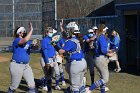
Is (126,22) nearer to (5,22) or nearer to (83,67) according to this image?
(83,67)

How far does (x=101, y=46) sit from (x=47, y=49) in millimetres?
1863

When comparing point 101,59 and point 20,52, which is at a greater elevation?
point 20,52

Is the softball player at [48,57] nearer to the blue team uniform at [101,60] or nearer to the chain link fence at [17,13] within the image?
the blue team uniform at [101,60]

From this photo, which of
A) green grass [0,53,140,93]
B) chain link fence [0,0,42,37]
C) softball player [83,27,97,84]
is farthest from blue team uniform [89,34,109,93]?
chain link fence [0,0,42,37]

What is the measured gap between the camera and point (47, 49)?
41.6 feet

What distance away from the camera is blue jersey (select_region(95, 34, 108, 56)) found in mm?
11531

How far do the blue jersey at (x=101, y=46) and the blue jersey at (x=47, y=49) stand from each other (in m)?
1.58

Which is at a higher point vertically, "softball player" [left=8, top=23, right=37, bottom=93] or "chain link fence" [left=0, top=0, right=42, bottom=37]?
"chain link fence" [left=0, top=0, right=42, bottom=37]

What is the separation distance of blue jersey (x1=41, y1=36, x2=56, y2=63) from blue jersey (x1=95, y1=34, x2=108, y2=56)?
1579 mm

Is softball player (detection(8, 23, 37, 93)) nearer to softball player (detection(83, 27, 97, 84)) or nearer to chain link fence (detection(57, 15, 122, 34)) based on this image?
softball player (detection(83, 27, 97, 84))

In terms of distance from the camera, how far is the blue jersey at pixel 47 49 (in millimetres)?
12484

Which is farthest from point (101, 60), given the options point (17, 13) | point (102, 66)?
point (17, 13)

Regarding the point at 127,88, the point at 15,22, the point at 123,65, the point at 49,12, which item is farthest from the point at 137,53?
the point at 15,22

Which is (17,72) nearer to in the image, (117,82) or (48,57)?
(48,57)
